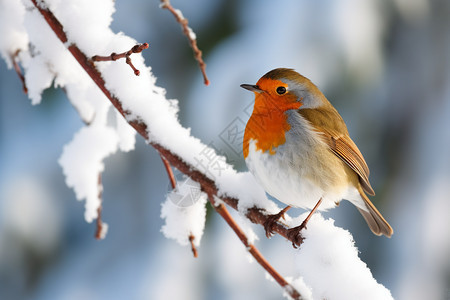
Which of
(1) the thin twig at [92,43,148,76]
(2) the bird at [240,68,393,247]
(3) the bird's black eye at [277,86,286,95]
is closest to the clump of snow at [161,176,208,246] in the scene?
Answer: (2) the bird at [240,68,393,247]

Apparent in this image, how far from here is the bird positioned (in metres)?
1.38

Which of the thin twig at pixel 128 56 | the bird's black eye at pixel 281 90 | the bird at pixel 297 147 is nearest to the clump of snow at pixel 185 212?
the bird at pixel 297 147

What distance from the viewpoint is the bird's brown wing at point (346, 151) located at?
1.55 meters

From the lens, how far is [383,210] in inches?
124

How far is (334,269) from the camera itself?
3.12 feet

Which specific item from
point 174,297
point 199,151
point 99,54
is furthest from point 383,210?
point 99,54

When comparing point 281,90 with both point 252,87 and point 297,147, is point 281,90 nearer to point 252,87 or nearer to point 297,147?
point 252,87

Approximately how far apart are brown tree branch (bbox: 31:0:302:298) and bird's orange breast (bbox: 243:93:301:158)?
0.95ft

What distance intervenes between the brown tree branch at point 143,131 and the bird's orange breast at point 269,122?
290 millimetres

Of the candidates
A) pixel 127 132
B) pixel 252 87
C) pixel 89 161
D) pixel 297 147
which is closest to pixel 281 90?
pixel 252 87

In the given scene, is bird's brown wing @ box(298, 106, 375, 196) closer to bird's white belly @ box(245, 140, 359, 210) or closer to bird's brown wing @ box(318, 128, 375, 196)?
bird's brown wing @ box(318, 128, 375, 196)

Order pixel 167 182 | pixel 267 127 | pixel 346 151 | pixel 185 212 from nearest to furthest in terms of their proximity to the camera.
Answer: pixel 185 212 < pixel 267 127 < pixel 346 151 < pixel 167 182

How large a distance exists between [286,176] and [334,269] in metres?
0.46

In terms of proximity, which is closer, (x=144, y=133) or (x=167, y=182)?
(x=144, y=133)
